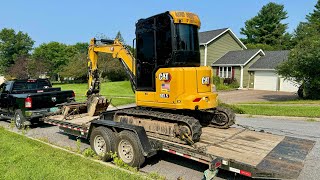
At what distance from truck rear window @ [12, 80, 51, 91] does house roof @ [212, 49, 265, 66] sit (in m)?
25.0

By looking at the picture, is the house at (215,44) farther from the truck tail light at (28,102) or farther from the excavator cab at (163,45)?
the excavator cab at (163,45)

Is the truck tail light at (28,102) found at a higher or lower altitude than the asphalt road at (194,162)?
higher

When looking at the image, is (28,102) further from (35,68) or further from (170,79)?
(35,68)

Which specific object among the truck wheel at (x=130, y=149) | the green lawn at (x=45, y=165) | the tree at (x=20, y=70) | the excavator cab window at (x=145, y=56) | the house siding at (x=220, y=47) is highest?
the house siding at (x=220, y=47)

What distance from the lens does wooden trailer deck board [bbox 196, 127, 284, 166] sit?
5.41 m

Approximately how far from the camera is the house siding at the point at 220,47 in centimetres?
3541

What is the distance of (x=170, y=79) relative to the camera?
6.52m

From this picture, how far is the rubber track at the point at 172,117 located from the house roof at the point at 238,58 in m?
27.5

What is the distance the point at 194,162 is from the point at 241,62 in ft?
92.7

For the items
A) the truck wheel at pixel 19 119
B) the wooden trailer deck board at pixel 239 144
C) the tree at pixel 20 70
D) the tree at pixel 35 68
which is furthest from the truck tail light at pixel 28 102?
the tree at pixel 20 70

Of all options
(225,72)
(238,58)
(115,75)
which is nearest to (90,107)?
(225,72)

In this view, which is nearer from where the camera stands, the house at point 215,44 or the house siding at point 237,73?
the house siding at point 237,73

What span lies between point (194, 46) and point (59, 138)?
575cm

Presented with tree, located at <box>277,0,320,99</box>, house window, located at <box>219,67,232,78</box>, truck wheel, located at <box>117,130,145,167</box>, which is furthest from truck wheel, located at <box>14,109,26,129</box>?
house window, located at <box>219,67,232,78</box>
